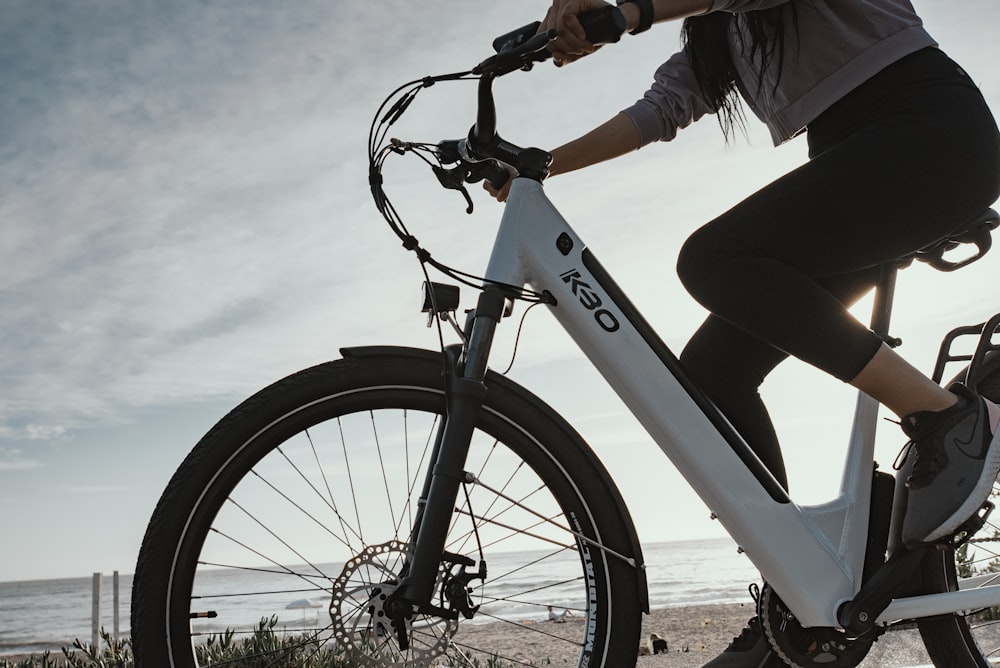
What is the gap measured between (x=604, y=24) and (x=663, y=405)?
860 millimetres

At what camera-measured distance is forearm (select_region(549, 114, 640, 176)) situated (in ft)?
7.16

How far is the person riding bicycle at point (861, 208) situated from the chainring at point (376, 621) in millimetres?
837

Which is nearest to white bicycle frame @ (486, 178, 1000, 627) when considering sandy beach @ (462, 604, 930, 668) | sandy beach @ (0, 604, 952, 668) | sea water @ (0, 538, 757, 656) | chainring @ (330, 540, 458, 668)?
chainring @ (330, 540, 458, 668)

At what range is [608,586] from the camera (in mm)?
1769

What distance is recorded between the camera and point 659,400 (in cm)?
182

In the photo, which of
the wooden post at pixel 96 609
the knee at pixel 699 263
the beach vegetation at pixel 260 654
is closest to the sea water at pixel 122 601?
the wooden post at pixel 96 609

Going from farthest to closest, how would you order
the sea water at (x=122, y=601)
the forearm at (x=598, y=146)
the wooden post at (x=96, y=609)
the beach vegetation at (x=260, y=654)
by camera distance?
1. the sea water at (x=122, y=601)
2. the wooden post at (x=96, y=609)
3. the forearm at (x=598, y=146)
4. the beach vegetation at (x=260, y=654)

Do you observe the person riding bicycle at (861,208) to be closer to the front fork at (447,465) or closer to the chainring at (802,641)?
the chainring at (802,641)

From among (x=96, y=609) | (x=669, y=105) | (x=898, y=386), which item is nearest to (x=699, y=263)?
(x=898, y=386)

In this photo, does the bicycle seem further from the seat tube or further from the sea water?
the sea water

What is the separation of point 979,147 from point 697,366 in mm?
831

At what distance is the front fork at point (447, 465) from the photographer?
1566 millimetres

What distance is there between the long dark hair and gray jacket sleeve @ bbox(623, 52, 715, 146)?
0.05 m

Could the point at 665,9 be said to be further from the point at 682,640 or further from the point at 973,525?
the point at 682,640
